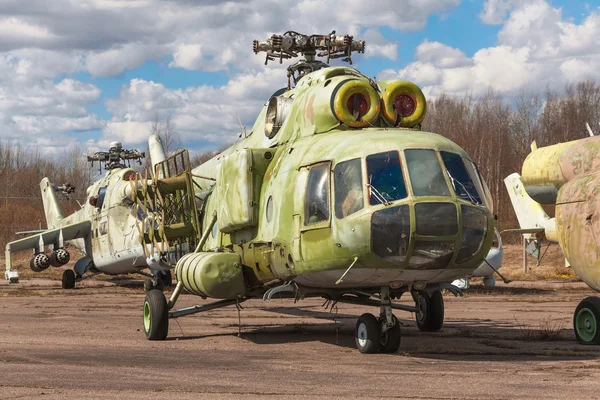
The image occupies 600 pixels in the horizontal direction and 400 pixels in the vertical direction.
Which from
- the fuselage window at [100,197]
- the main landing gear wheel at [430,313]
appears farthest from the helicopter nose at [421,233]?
the fuselage window at [100,197]

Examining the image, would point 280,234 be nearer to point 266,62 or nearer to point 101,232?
point 266,62

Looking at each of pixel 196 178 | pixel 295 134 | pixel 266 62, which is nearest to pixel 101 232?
pixel 196 178

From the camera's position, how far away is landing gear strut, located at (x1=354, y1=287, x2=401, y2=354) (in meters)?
10.5

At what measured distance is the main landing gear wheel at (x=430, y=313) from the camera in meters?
14.0

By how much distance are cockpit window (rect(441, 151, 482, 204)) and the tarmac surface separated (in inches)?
77.3

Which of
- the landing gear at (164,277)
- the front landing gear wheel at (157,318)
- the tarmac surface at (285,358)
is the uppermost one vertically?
the landing gear at (164,277)

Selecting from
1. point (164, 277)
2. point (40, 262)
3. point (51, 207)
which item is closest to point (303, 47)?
point (164, 277)

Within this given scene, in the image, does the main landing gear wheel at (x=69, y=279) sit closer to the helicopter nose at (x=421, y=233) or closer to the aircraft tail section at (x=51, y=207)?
the aircraft tail section at (x=51, y=207)

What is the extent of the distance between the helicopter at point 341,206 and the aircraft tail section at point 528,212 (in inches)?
699

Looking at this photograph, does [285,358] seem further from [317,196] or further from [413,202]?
[413,202]

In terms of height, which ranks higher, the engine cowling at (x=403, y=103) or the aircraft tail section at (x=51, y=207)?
the aircraft tail section at (x=51, y=207)

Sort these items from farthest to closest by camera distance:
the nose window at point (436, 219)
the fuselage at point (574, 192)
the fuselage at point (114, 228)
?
the fuselage at point (114, 228) → the fuselage at point (574, 192) → the nose window at point (436, 219)

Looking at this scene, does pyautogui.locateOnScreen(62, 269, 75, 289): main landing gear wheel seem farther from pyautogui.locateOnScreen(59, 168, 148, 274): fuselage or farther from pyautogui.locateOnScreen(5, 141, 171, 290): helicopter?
pyautogui.locateOnScreen(59, 168, 148, 274): fuselage

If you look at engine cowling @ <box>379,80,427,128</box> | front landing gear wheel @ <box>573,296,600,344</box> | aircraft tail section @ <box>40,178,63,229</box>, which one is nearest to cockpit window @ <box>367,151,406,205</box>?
engine cowling @ <box>379,80,427,128</box>
